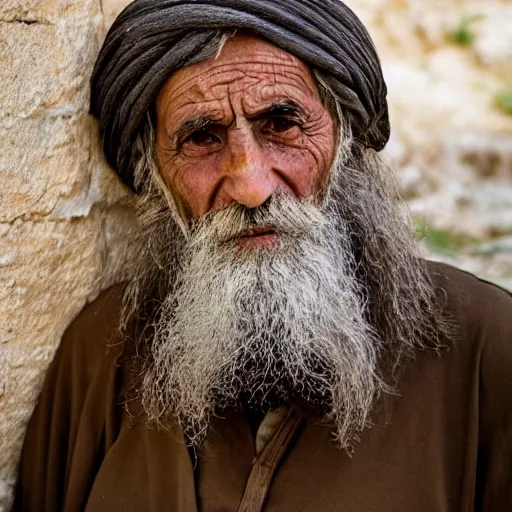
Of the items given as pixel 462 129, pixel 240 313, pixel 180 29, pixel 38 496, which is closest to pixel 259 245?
pixel 240 313

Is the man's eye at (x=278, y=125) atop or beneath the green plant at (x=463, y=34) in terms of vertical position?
beneath

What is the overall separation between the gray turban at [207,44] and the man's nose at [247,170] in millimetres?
240

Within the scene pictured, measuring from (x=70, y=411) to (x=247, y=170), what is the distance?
0.92 meters

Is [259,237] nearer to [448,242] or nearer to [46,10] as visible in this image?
[46,10]

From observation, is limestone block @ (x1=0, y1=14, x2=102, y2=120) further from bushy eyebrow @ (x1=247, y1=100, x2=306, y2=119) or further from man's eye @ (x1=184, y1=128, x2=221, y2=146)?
bushy eyebrow @ (x1=247, y1=100, x2=306, y2=119)

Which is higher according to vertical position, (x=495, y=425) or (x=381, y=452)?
(x=495, y=425)

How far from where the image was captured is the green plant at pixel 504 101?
7809 mm

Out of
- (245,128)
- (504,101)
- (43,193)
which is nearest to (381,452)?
(245,128)

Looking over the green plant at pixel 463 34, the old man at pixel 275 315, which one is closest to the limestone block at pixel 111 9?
the old man at pixel 275 315

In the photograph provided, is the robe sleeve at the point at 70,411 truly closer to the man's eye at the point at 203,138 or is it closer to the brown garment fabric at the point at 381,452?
the brown garment fabric at the point at 381,452

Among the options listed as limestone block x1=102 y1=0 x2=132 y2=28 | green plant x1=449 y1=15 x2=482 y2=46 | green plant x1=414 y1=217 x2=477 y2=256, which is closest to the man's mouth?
limestone block x1=102 y1=0 x2=132 y2=28

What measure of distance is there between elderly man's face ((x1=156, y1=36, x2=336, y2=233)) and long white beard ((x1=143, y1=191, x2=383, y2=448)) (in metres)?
0.07

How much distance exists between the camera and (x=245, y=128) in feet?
7.13

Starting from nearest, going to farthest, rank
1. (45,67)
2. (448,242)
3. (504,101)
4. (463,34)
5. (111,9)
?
1. (45,67)
2. (111,9)
3. (448,242)
4. (504,101)
5. (463,34)
